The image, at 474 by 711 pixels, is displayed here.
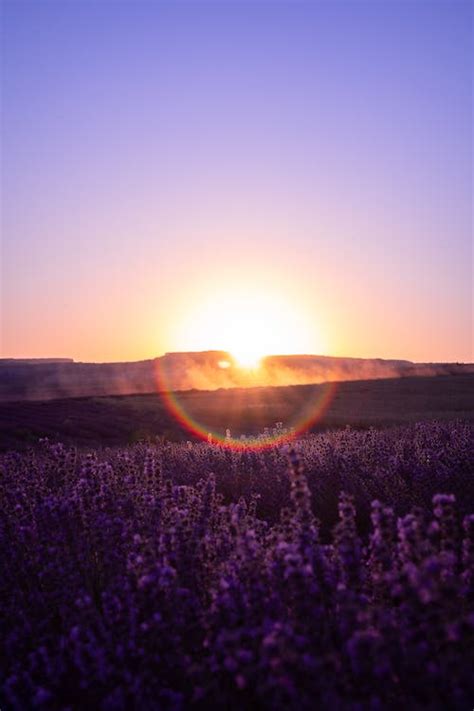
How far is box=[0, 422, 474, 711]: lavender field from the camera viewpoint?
1889 mm

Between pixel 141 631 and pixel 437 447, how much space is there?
163 inches

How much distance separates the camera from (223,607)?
7.60 feet

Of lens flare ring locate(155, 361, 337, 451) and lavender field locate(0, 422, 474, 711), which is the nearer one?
lavender field locate(0, 422, 474, 711)

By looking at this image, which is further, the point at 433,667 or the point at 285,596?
the point at 285,596

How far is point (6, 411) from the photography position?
19.0 m

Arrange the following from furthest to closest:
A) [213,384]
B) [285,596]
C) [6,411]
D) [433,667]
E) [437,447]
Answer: [213,384], [6,411], [437,447], [285,596], [433,667]

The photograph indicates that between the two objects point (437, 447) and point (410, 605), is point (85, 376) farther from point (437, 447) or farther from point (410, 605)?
point (410, 605)

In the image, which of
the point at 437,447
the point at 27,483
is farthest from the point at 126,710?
the point at 437,447

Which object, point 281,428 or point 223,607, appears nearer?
point 223,607

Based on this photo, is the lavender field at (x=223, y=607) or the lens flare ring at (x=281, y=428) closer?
the lavender field at (x=223, y=607)

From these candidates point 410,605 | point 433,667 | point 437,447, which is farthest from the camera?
point 437,447

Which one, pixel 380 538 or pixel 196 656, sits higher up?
pixel 380 538

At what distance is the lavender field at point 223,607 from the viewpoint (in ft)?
6.20

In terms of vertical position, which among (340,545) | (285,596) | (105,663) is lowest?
(105,663)
